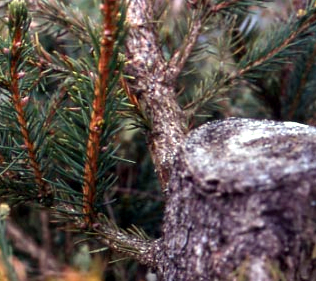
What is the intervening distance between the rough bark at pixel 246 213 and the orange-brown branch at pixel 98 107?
0.35 feet

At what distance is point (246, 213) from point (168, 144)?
0.28 metres

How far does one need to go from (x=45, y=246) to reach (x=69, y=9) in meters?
0.67

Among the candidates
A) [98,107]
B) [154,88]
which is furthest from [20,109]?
[154,88]

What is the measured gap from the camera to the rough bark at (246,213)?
63 centimetres

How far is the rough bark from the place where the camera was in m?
0.63

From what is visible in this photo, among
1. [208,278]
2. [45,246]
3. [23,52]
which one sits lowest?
[45,246]

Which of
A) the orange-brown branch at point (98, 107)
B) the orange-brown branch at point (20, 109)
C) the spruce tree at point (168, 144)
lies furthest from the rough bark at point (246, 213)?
the orange-brown branch at point (20, 109)

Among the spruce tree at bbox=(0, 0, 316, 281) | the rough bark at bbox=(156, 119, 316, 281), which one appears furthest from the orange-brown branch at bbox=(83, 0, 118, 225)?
the rough bark at bbox=(156, 119, 316, 281)

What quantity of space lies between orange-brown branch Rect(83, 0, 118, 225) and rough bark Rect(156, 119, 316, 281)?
11 centimetres

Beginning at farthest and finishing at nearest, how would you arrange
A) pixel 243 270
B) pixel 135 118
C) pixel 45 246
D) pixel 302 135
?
pixel 45 246 < pixel 135 118 < pixel 302 135 < pixel 243 270

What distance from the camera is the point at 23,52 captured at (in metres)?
0.74

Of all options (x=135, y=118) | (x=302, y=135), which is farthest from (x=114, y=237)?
(x=302, y=135)

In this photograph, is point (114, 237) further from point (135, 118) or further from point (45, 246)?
point (45, 246)

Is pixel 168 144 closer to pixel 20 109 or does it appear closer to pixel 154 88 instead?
pixel 154 88
